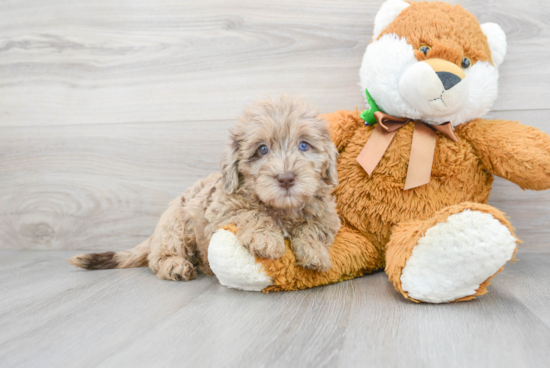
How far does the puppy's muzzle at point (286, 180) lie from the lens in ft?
3.76

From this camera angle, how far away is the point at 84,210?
2096mm

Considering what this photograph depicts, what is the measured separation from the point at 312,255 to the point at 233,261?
0.77 feet

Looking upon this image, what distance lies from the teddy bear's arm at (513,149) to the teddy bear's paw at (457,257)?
1.30 ft

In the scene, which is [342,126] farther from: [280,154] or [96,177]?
[96,177]

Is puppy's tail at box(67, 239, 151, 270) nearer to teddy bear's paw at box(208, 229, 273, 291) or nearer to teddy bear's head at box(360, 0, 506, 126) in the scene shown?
teddy bear's paw at box(208, 229, 273, 291)

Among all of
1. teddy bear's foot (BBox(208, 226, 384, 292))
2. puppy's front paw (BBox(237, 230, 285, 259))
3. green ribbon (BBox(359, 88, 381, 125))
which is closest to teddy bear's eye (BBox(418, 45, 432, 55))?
green ribbon (BBox(359, 88, 381, 125))

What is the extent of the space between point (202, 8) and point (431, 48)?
110 cm

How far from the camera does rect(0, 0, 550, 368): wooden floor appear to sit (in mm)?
1144

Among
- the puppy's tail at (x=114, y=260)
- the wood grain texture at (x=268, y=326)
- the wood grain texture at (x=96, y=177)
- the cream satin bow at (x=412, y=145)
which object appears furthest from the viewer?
the wood grain texture at (x=96, y=177)

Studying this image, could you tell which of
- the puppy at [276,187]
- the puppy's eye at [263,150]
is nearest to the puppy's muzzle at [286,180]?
the puppy at [276,187]

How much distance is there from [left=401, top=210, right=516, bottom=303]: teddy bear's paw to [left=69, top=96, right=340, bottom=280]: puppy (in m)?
0.27

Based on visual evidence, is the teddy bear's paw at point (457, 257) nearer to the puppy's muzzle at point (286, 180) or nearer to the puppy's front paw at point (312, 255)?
the puppy's front paw at point (312, 255)

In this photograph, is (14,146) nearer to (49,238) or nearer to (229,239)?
(49,238)

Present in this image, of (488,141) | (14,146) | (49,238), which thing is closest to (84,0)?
(14,146)
